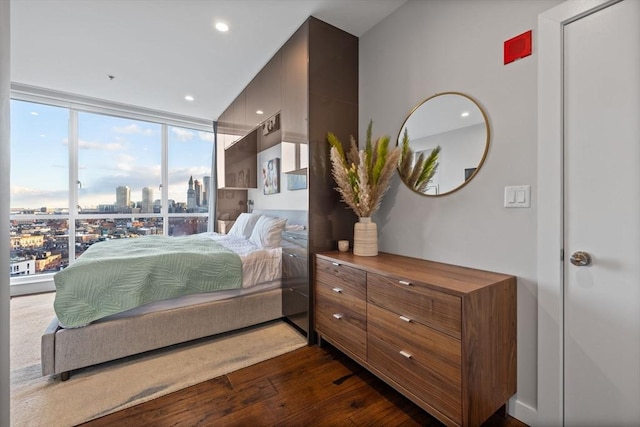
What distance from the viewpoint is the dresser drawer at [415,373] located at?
1224mm

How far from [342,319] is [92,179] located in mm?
4318

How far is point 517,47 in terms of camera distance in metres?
1.43

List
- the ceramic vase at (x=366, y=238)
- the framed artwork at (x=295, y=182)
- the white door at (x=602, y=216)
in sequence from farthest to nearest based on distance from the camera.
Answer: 1. the framed artwork at (x=295, y=182)
2. the ceramic vase at (x=366, y=238)
3. the white door at (x=602, y=216)

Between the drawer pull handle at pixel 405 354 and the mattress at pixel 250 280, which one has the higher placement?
the mattress at pixel 250 280

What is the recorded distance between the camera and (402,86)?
206 centimetres

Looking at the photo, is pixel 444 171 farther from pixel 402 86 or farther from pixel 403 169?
pixel 402 86

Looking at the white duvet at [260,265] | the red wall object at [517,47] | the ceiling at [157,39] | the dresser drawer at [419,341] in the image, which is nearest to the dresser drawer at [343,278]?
the dresser drawer at [419,341]

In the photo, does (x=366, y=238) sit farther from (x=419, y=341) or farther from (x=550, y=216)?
(x=550, y=216)

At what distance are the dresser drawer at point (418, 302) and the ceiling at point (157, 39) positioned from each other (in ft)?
6.78

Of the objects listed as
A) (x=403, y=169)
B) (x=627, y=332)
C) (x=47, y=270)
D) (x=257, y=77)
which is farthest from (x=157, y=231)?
(x=627, y=332)

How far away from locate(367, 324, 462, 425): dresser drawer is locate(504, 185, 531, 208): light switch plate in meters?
0.90

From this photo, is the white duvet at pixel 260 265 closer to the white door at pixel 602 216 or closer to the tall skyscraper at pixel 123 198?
the white door at pixel 602 216

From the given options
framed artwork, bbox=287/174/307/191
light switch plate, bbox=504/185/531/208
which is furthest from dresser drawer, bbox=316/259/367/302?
framed artwork, bbox=287/174/307/191

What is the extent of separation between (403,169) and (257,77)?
2.18m
